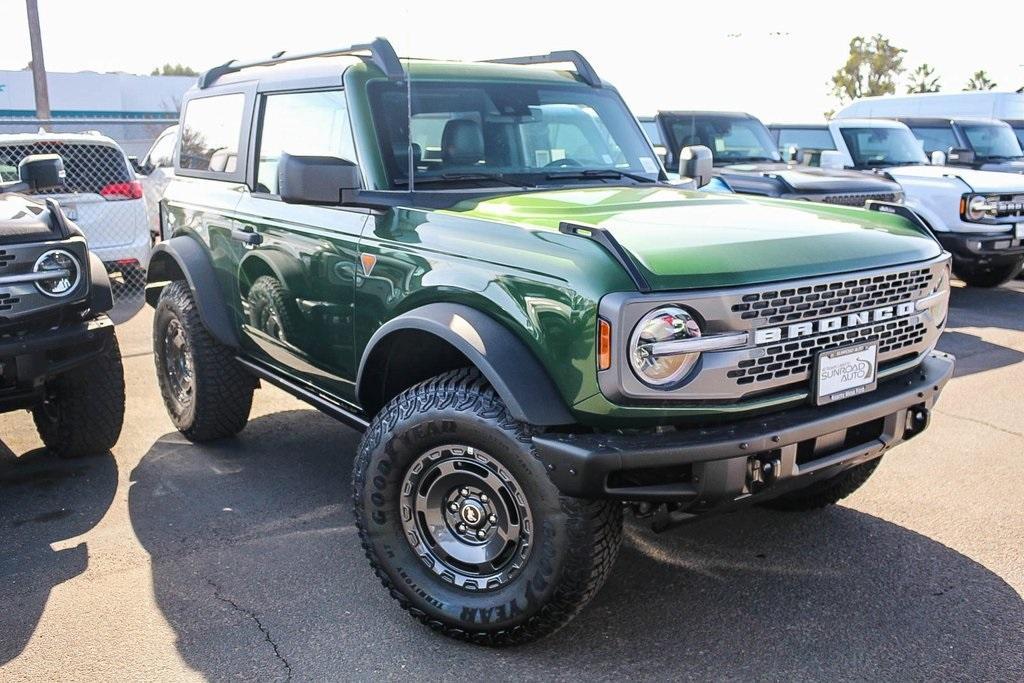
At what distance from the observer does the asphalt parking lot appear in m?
3.21

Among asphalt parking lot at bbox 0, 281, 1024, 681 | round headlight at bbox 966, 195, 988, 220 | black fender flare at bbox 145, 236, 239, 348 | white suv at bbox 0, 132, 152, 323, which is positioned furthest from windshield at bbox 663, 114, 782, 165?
black fender flare at bbox 145, 236, 239, 348

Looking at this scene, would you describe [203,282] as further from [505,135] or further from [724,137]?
[724,137]

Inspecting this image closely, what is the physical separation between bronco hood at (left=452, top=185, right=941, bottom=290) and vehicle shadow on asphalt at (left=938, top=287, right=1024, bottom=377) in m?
3.88

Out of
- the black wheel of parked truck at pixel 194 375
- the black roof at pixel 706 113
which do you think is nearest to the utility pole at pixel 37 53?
the black roof at pixel 706 113

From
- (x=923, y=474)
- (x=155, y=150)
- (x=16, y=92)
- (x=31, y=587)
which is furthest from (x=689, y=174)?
(x=16, y=92)

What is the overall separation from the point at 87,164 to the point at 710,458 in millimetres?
8185

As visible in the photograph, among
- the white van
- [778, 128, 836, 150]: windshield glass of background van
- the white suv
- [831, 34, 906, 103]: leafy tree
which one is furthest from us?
[831, 34, 906, 103]: leafy tree

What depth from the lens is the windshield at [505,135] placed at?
407cm

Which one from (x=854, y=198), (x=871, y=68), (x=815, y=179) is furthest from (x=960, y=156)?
(x=871, y=68)

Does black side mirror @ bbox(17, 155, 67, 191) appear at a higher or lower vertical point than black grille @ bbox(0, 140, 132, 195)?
higher

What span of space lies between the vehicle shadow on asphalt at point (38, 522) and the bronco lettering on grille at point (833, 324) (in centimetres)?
269

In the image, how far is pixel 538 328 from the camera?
3.07 m

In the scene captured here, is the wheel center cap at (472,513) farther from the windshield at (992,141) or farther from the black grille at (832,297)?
the windshield at (992,141)

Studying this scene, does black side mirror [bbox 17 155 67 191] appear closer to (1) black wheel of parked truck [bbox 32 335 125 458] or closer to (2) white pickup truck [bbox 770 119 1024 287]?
(1) black wheel of parked truck [bbox 32 335 125 458]
